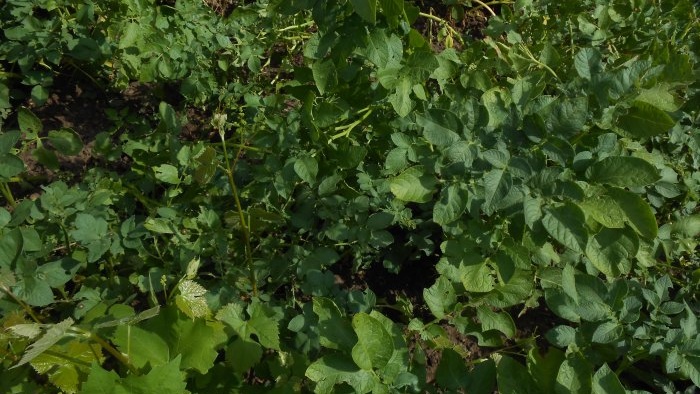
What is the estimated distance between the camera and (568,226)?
4.79ft

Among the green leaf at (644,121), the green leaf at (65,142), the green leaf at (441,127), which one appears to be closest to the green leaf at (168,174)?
the green leaf at (65,142)

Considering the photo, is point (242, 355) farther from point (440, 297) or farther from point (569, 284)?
point (569, 284)

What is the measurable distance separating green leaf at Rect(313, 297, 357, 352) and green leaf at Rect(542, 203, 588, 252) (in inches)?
23.0

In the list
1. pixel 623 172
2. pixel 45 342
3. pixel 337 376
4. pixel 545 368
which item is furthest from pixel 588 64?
pixel 45 342

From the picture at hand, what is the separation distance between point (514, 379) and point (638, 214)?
1.76 ft

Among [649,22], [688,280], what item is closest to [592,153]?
[688,280]

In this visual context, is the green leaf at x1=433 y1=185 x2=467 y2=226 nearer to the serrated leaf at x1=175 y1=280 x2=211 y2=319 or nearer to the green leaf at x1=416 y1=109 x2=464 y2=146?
the green leaf at x1=416 y1=109 x2=464 y2=146

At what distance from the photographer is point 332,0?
5.65ft

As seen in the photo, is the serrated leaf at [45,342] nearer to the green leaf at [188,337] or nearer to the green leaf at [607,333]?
the green leaf at [188,337]

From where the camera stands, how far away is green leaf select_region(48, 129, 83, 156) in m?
2.14

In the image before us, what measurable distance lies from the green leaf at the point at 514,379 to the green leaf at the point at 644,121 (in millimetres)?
742

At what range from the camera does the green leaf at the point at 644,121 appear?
161 cm

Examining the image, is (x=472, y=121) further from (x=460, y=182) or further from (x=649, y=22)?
(x=649, y=22)

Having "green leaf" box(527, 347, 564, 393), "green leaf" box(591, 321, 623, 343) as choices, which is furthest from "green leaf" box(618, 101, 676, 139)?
"green leaf" box(527, 347, 564, 393)
